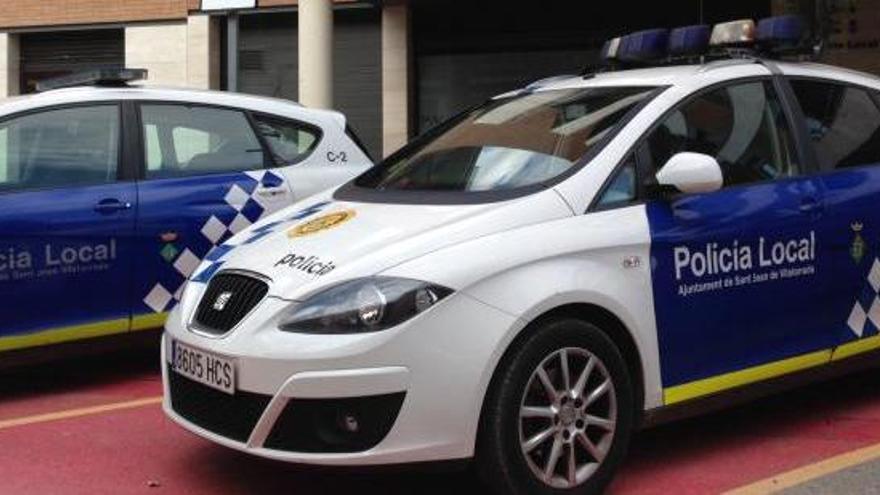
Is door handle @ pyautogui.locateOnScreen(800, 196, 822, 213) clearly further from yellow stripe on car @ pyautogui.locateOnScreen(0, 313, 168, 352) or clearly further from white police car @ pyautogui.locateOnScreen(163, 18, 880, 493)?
yellow stripe on car @ pyautogui.locateOnScreen(0, 313, 168, 352)

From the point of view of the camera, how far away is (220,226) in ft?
19.8

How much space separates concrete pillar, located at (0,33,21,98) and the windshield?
14.3 metres

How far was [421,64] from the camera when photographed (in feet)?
51.6

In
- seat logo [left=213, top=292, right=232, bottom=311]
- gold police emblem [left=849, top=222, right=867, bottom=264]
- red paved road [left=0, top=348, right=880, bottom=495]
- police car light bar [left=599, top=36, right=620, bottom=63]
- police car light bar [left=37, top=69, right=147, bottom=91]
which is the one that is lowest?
red paved road [left=0, top=348, right=880, bottom=495]

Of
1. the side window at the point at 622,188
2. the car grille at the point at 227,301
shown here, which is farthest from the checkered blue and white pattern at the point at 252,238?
the side window at the point at 622,188

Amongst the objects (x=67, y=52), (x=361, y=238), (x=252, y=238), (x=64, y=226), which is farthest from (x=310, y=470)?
(x=67, y=52)

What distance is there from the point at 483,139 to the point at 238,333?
1486 millimetres

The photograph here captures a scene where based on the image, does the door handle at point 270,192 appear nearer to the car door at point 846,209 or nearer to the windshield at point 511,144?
the windshield at point 511,144

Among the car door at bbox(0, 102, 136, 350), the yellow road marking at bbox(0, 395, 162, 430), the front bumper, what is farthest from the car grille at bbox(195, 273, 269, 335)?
the car door at bbox(0, 102, 136, 350)

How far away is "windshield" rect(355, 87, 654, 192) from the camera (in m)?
4.27

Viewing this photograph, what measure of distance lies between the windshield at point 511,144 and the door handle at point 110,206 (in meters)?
1.49

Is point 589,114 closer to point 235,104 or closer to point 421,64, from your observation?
point 235,104

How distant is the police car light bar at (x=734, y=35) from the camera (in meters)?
5.05

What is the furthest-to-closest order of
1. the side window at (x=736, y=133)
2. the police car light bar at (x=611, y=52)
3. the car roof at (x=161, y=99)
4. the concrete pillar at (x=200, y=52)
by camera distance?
1. the concrete pillar at (x=200, y=52)
2. the car roof at (x=161, y=99)
3. the police car light bar at (x=611, y=52)
4. the side window at (x=736, y=133)
